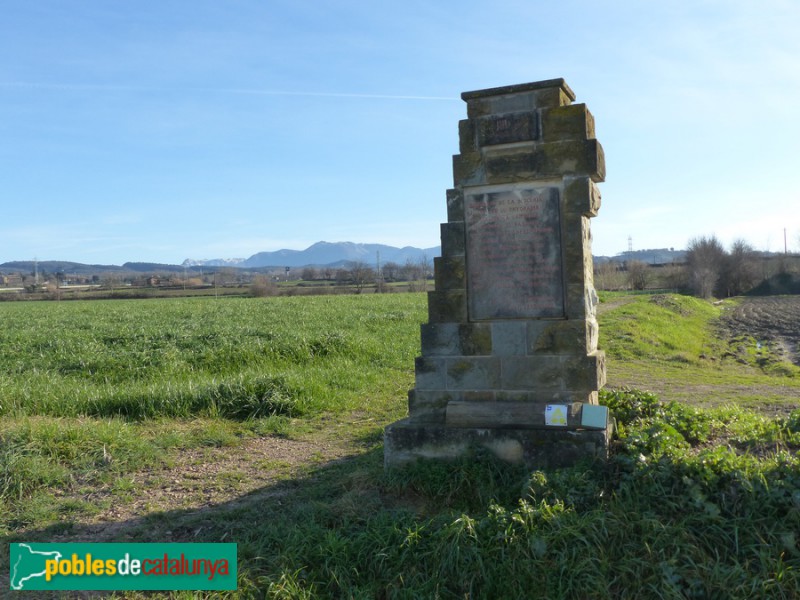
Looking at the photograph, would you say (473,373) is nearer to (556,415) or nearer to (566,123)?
(556,415)

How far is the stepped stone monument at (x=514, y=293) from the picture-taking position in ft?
17.9

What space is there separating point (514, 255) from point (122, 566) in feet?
12.8

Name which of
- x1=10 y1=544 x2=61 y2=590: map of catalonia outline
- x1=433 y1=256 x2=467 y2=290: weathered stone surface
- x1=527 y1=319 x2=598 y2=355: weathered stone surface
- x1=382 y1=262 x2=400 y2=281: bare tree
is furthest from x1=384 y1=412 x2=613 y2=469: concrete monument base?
x1=382 y1=262 x2=400 y2=281: bare tree

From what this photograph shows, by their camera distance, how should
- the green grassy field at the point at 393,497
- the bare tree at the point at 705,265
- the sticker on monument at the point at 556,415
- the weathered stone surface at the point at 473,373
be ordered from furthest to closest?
1. the bare tree at the point at 705,265
2. the weathered stone surface at the point at 473,373
3. the sticker on monument at the point at 556,415
4. the green grassy field at the point at 393,497

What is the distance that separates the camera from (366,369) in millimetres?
12156

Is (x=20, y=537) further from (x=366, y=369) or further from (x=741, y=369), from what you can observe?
(x=741, y=369)

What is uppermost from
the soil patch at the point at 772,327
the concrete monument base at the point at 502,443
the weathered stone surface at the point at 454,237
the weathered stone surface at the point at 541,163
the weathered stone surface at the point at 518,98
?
the weathered stone surface at the point at 518,98

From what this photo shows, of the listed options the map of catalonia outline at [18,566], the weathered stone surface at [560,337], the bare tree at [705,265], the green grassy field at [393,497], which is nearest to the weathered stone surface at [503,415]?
the green grassy field at [393,497]

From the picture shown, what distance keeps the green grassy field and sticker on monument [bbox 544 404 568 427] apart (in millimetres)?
477

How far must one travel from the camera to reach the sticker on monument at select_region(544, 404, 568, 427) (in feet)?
17.3

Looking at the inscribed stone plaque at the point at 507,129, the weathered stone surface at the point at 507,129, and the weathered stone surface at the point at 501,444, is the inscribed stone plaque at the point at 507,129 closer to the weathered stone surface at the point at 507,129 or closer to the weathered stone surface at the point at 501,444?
the weathered stone surface at the point at 507,129

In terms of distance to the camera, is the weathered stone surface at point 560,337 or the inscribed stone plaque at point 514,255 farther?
the inscribed stone plaque at point 514,255

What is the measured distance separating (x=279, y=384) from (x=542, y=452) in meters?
4.84

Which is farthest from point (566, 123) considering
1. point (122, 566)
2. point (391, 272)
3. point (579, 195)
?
point (391, 272)
